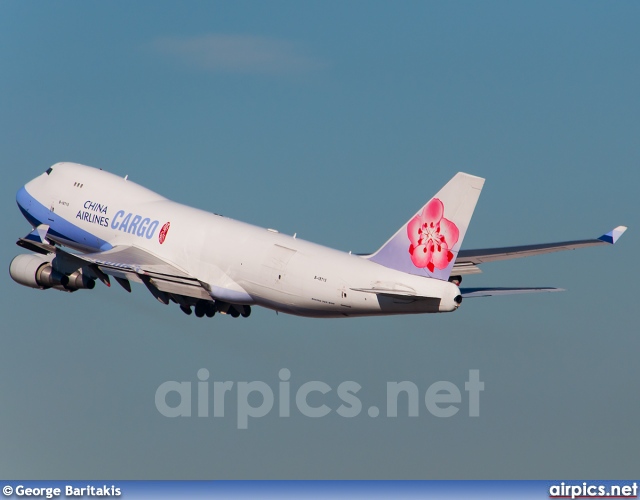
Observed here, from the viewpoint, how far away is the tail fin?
6097 centimetres

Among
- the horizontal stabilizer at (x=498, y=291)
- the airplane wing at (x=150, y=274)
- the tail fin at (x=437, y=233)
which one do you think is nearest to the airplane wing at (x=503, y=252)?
the horizontal stabilizer at (x=498, y=291)

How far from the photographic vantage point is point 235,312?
72.3 meters

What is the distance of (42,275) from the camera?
70812 mm

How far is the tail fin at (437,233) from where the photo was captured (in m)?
61.0

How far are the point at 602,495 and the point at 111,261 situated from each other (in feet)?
78.7

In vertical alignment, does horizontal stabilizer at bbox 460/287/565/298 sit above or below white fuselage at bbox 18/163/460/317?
below

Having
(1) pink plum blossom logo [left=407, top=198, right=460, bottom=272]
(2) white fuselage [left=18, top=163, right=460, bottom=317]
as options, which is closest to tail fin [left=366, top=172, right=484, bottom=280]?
(1) pink plum blossom logo [left=407, top=198, right=460, bottom=272]

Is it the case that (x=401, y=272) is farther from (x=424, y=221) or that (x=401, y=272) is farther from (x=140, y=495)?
(x=140, y=495)

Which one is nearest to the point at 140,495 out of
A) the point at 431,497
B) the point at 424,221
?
the point at 431,497

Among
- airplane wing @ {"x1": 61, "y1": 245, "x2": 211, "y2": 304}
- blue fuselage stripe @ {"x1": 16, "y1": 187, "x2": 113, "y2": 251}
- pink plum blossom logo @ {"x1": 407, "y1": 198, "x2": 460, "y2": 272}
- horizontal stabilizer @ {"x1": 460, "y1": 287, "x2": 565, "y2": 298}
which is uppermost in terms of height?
blue fuselage stripe @ {"x1": 16, "y1": 187, "x2": 113, "y2": 251}

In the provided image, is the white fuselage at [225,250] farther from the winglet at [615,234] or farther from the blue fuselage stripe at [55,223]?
the winglet at [615,234]

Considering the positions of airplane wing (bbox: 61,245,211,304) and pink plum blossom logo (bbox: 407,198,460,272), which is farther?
airplane wing (bbox: 61,245,211,304)

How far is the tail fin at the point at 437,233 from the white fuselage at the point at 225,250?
22.4 inches

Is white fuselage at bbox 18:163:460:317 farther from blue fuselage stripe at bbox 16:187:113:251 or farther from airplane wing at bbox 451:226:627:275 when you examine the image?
airplane wing at bbox 451:226:627:275
